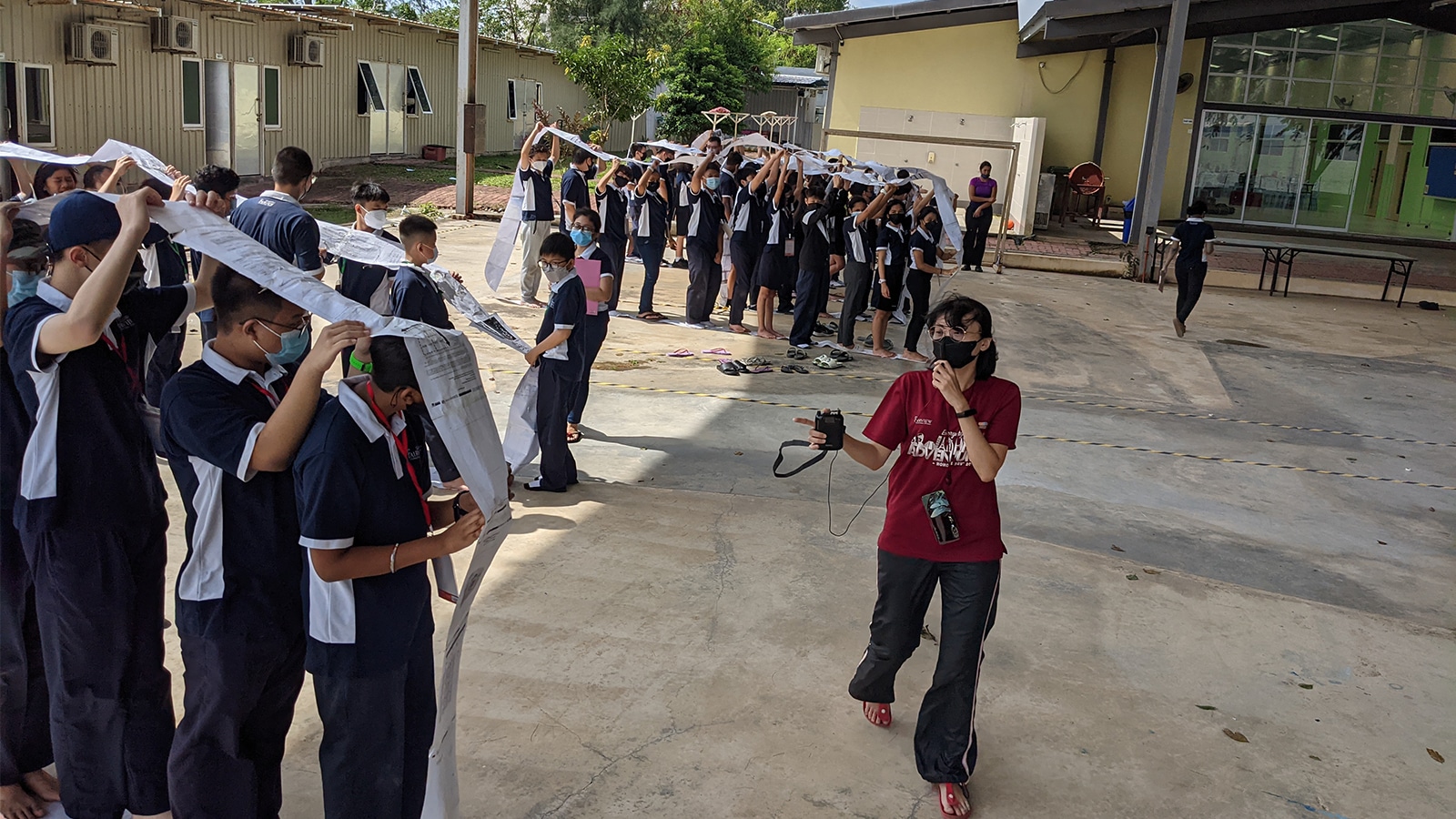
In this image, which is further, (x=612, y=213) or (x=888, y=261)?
(x=612, y=213)

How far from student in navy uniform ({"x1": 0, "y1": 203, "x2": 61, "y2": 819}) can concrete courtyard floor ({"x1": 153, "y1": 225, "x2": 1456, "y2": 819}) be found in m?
0.76

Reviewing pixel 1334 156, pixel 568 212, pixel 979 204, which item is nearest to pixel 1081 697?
pixel 568 212

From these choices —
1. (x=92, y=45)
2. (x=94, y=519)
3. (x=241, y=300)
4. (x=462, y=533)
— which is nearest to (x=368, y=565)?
(x=462, y=533)

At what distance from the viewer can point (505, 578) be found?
5469mm

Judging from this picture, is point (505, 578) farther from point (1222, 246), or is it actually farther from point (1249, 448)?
point (1222, 246)

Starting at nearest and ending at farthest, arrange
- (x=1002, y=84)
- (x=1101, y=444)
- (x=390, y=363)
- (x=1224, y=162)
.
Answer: (x=390, y=363) < (x=1101, y=444) < (x=1002, y=84) < (x=1224, y=162)

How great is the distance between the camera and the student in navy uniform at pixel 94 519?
10.0ft

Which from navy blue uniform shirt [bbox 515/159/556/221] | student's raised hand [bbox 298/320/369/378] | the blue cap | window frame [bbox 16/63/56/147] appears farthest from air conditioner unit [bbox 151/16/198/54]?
student's raised hand [bbox 298/320/369/378]

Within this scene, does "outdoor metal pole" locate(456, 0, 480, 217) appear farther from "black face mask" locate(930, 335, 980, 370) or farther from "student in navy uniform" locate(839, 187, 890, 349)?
"black face mask" locate(930, 335, 980, 370)

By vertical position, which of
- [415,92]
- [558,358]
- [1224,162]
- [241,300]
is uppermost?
[415,92]

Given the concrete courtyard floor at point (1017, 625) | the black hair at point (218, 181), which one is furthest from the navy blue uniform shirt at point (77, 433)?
the black hair at point (218, 181)

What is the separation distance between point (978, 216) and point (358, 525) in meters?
16.7

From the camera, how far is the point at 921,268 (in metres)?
11.2

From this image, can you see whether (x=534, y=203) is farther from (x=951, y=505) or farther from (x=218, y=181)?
(x=951, y=505)
